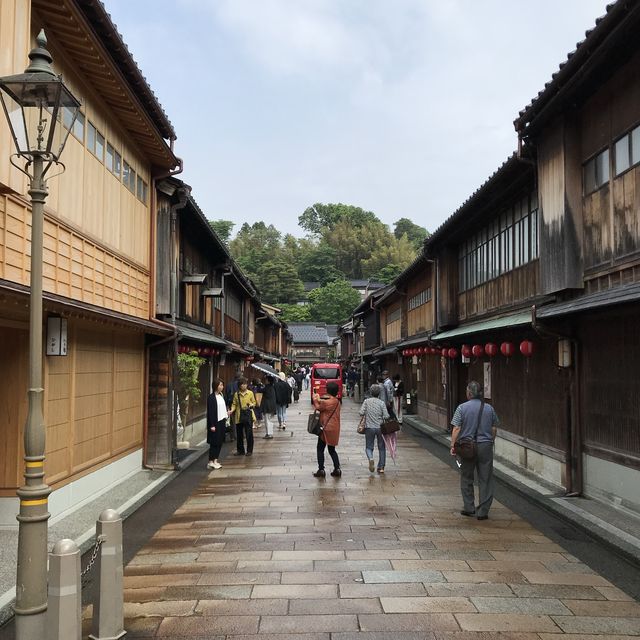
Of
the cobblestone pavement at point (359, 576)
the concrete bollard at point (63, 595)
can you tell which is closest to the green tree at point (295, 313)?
the cobblestone pavement at point (359, 576)

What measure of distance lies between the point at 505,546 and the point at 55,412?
6525 mm

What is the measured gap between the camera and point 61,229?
9.18 metres

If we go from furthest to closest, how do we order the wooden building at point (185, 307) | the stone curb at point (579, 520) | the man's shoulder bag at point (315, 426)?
the wooden building at point (185, 307) → the man's shoulder bag at point (315, 426) → the stone curb at point (579, 520)

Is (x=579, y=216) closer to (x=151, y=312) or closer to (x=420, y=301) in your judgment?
(x=151, y=312)

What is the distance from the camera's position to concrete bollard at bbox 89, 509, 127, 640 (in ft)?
17.0

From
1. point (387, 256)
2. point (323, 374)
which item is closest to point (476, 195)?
point (323, 374)

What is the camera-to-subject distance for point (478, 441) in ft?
31.2

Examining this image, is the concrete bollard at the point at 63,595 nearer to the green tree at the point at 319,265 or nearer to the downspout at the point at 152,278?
the downspout at the point at 152,278

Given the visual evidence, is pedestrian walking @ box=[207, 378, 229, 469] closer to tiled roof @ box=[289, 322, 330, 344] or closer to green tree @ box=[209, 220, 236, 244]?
tiled roof @ box=[289, 322, 330, 344]

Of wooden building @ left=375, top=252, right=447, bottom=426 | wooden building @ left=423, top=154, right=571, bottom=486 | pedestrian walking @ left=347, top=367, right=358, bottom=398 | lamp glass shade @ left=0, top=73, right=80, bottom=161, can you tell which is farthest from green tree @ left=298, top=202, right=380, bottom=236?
lamp glass shade @ left=0, top=73, right=80, bottom=161

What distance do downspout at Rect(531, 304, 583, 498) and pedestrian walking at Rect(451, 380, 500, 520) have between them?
2.07 m

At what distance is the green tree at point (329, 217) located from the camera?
117188 mm

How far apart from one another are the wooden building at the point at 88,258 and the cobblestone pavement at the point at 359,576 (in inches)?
83.5

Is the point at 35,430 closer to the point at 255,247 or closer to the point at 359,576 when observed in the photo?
the point at 359,576
